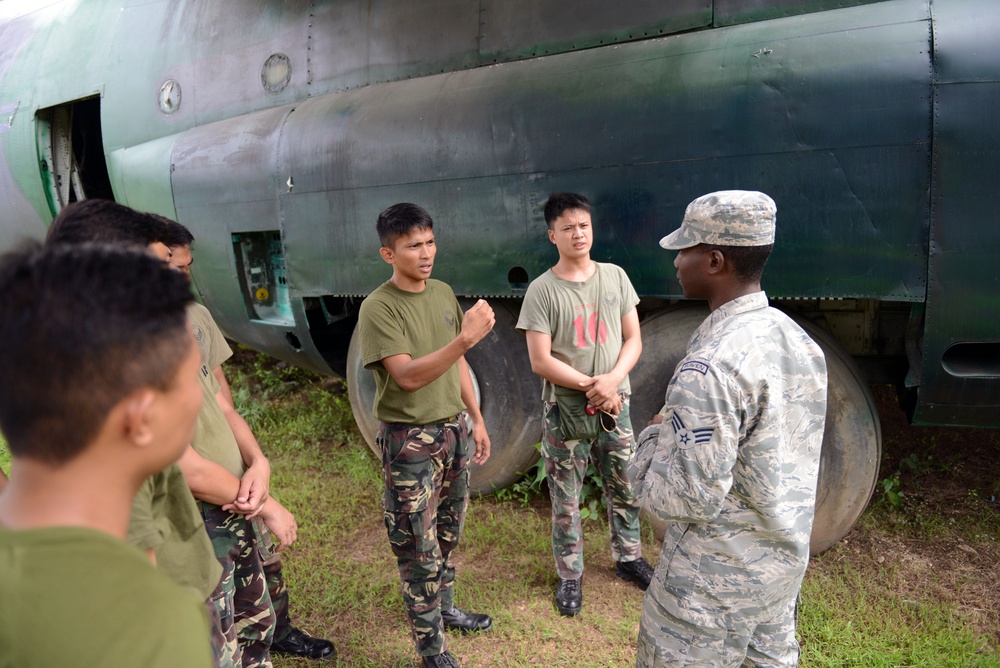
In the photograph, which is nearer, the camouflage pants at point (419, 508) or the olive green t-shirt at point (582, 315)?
the camouflage pants at point (419, 508)

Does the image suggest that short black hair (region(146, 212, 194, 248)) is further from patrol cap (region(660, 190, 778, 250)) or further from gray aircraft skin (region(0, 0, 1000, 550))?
patrol cap (region(660, 190, 778, 250))

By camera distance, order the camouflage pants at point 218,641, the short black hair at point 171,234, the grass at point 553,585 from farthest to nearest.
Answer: the grass at point 553,585, the short black hair at point 171,234, the camouflage pants at point 218,641

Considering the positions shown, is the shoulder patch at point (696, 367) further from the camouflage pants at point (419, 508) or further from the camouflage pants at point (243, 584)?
the camouflage pants at point (243, 584)

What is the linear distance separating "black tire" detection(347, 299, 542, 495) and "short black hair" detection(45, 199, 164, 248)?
2206 mm

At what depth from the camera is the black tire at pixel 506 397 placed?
393 cm

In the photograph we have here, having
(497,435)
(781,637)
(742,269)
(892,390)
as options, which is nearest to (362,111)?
(497,435)

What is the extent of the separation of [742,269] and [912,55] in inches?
63.7

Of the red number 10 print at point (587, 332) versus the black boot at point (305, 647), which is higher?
the red number 10 print at point (587, 332)

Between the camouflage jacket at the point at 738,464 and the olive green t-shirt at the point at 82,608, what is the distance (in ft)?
3.87

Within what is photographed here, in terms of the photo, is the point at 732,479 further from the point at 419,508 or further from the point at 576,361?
the point at 576,361

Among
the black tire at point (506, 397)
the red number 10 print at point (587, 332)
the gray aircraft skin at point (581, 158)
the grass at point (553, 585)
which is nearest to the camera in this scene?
the gray aircraft skin at point (581, 158)

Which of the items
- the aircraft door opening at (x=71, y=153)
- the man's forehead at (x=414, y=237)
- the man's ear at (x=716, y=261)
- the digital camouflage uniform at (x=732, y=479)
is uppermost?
the aircraft door opening at (x=71, y=153)

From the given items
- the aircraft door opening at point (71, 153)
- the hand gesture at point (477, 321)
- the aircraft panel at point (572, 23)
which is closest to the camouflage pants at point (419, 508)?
the hand gesture at point (477, 321)

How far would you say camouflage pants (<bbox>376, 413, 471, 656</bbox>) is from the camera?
8.52 ft
